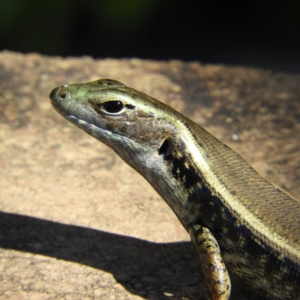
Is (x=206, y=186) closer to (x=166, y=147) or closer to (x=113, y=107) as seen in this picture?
(x=166, y=147)

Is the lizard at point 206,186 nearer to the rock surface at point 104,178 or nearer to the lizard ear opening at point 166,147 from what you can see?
the lizard ear opening at point 166,147

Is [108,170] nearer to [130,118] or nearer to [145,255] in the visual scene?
[145,255]

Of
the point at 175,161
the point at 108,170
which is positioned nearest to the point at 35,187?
the point at 108,170

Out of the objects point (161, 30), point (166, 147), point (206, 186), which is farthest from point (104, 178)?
point (161, 30)

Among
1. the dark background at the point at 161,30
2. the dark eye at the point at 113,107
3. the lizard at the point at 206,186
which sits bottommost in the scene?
the dark background at the point at 161,30

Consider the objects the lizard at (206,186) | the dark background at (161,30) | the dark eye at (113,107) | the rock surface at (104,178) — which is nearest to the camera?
the lizard at (206,186)

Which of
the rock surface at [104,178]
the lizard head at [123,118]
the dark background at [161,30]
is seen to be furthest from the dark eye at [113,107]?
the dark background at [161,30]

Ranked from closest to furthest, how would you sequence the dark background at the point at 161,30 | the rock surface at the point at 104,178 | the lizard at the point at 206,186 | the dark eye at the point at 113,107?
the lizard at the point at 206,186 < the dark eye at the point at 113,107 < the rock surface at the point at 104,178 < the dark background at the point at 161,30
